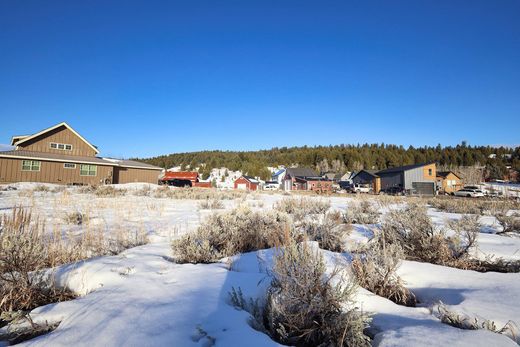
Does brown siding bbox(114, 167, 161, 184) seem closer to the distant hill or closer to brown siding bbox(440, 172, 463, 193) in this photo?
the distant hill

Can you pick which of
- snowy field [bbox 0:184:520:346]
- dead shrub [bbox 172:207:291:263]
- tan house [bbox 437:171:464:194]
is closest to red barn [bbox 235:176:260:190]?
tan house [bbox 437:171:464:194]

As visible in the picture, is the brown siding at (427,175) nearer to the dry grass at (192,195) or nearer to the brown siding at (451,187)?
the brown siding at (451,187)

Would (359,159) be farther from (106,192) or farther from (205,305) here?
(205,305)

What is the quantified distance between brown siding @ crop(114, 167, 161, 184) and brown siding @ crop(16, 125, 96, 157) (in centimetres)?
354

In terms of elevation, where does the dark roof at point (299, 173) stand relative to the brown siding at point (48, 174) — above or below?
above

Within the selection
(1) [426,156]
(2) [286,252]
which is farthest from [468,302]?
(1) [426,156]

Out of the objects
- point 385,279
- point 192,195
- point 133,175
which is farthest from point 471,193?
point 133,175

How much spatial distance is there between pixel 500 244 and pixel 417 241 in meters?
2.08

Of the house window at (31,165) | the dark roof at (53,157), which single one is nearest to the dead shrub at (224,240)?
the dark roof at (53,157)

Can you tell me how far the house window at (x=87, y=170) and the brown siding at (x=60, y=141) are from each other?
2.87m

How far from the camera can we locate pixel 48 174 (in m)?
25.7

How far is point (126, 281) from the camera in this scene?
2762mm

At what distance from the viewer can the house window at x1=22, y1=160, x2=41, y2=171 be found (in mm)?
24703

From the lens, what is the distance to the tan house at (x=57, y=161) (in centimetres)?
2434
